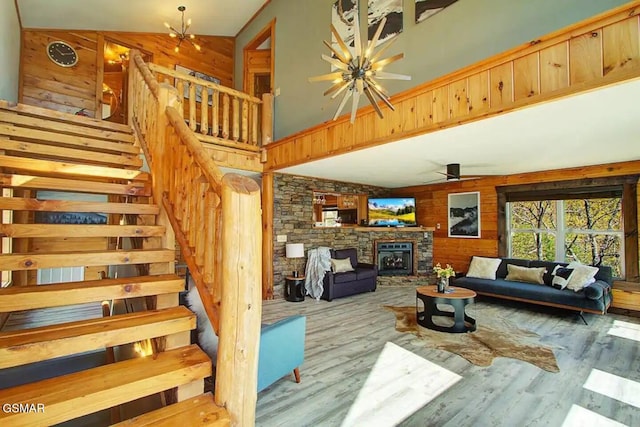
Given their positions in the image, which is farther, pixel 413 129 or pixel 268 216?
pixel 268 216

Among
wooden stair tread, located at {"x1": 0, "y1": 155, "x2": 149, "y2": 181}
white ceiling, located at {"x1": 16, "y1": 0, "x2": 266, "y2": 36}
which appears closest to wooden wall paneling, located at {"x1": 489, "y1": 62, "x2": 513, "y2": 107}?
wooden stair tread, located at {"x1": 0, "y1": 155, "x2": 149, "y2": 181}

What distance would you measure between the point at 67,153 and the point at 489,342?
5025 millimetres

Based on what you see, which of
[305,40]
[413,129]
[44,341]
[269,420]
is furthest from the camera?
[305,40]

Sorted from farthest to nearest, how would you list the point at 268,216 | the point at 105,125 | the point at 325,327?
the point at 268,216
the point at 325,327
the point at 105,125

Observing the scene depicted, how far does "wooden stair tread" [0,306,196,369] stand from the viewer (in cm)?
129

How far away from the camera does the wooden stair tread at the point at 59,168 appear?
225 cm

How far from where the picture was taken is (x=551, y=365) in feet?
10.1

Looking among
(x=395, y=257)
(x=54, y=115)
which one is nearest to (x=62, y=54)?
(x=54, y=115)

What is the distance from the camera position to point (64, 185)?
7.56 feet

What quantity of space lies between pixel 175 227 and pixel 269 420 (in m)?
1.56

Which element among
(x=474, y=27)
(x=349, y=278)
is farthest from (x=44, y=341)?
(x=349, y=278)

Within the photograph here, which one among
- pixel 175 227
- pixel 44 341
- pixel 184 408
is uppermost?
pixel 175 227

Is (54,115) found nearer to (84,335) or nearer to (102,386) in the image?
(84,335)

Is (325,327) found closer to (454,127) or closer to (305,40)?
(454,127)
